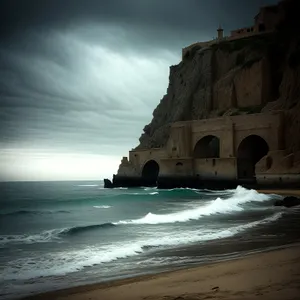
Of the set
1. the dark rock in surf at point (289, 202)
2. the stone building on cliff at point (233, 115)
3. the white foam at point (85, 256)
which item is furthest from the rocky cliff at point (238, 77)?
the white foam at point (85, 256)

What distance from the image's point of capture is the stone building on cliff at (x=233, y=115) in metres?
44.3

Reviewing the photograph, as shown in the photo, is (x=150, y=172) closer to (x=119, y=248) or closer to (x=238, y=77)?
(x=238, y=77)

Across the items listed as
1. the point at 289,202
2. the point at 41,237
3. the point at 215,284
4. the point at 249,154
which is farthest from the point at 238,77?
the point at 215,284

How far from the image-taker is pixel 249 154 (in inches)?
1988

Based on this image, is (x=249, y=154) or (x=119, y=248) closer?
(x=119, y=248)

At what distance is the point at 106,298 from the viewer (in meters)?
6.58

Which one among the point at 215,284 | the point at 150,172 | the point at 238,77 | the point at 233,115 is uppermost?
the point at 238,77

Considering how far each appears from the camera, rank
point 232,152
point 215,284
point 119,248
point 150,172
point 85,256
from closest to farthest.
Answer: point 215,284 < point 85,256 < point 119,248 < point 232,152 < point 150,172

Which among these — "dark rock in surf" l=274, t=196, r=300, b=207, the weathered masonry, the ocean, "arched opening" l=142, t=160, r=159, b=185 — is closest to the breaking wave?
the ocean

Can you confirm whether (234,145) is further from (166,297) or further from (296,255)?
(166,297)

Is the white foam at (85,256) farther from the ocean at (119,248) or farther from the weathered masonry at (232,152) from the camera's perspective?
the weathered masonry at (232,152)

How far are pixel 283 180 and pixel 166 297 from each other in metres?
36.1

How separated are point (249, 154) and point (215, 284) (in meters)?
45.3

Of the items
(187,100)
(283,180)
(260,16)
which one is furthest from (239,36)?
(283,180)
